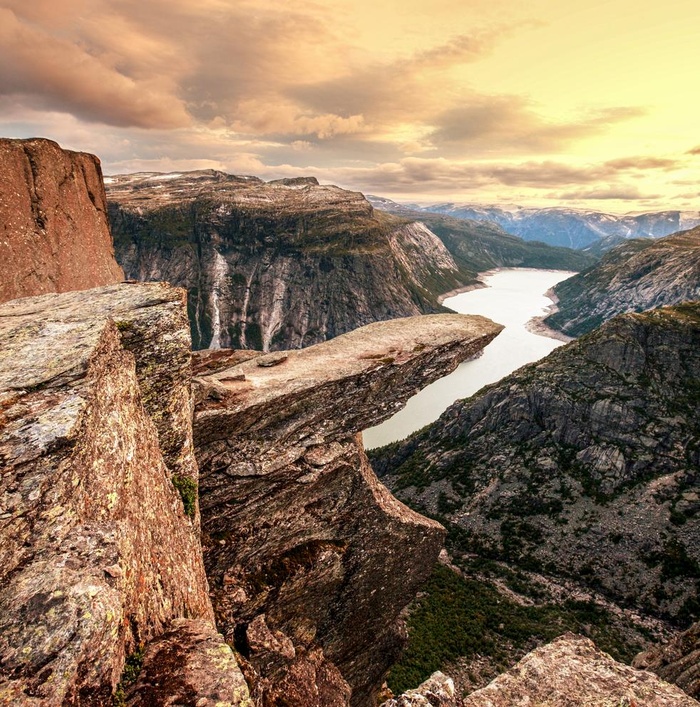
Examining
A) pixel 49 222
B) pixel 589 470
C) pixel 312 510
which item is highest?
pixel 49 222

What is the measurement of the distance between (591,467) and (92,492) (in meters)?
113

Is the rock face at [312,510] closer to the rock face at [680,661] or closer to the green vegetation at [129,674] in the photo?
the green vegetation at [129,674]

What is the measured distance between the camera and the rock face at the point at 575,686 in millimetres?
17109

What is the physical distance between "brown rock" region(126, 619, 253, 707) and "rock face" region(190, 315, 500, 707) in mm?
12628

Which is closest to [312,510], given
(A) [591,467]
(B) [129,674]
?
(B) [129,674]

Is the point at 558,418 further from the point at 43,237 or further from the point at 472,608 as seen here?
the point at 43,237

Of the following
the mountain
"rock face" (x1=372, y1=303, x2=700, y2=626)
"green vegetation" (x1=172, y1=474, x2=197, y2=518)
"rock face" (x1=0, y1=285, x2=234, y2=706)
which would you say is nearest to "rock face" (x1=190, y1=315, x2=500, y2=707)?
"green vegetation" (x1=172, y1=474, x2=197, y2=518)

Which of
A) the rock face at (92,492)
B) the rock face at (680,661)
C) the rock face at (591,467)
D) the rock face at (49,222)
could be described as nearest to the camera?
the rock face at (92,492)

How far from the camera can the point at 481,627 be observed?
65688 mm

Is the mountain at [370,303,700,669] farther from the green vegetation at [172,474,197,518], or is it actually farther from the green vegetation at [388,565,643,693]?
the green vegetation at [172,474,197,518]

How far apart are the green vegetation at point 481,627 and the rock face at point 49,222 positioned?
6785 cm

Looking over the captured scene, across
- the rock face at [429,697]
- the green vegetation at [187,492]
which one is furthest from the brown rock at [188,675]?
the rock face at [429,697]

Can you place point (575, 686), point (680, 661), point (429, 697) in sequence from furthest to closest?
point (680, 661), point (575, 686), point (429, 697)

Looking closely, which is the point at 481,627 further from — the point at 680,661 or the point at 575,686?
the point at 575,686
